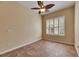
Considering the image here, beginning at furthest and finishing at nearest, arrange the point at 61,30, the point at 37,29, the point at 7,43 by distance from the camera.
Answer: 1. the point at 37,29
2. the point at 7,43
3. the point at 61,30

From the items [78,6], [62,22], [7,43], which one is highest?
[78,6]

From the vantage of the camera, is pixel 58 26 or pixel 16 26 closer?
pixel 58 26

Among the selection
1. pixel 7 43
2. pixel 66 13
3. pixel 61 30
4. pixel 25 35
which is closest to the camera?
pixel 61 30

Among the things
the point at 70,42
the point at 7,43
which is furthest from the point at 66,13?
the point at 7,43

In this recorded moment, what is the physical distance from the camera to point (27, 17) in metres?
4.79

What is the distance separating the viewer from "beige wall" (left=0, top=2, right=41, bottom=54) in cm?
348

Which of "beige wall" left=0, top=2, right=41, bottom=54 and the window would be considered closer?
the window

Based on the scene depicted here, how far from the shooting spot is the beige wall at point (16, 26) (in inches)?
137

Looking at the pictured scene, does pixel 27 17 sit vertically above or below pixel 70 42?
above

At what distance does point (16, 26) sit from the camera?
4.09 metres

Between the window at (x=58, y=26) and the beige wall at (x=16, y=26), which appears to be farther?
the beige wall at (x=16, y=26)

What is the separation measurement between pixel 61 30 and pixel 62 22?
1.00ft

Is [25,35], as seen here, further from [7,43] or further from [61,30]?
[61,30]

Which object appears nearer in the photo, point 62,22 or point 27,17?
point 62,22
